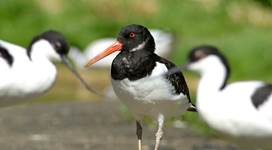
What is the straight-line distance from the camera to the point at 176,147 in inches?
448

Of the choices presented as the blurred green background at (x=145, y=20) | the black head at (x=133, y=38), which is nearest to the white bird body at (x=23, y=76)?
the black head at (x=133, y=38)

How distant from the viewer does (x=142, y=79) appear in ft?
29.3

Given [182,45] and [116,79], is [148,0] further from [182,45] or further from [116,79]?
[116,79]

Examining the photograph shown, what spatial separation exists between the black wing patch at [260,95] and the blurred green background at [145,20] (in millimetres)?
9115

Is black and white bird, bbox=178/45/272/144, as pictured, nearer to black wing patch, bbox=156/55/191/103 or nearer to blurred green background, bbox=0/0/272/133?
black wing patch, bbox=156/55/191/103

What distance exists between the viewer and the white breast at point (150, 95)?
29.2 feet

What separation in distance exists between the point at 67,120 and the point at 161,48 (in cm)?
478

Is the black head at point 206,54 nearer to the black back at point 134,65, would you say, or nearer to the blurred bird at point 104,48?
the black back at point 134,65

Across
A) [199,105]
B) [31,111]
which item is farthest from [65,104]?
[199,105]

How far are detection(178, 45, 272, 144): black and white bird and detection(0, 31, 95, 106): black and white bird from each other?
4.79 ft

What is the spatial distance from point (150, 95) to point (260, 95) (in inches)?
40.8

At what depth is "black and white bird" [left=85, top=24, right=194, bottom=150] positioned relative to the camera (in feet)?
29.2

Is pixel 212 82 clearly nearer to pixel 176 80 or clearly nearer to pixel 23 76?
pixel 176 80

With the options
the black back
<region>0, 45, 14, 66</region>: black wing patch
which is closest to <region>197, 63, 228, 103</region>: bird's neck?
the black back
